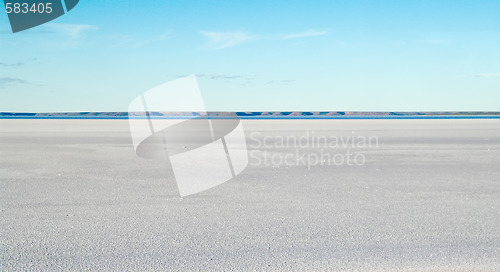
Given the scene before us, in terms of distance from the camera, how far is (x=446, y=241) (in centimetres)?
548

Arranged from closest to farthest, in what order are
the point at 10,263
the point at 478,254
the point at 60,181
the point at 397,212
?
the point at 10,263
the point at 478,254
the point at 397,212
the point at 60,181

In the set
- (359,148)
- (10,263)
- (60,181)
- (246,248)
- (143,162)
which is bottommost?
(359,148)

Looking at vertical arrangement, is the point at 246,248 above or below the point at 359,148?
above

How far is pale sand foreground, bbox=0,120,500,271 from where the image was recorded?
15.9 ft

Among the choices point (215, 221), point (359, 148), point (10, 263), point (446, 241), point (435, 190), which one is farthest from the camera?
point (359, 148)

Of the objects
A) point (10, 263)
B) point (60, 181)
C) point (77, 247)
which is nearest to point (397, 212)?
point (77, 247)

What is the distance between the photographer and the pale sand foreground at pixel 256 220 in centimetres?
485

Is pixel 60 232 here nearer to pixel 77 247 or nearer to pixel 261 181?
pixel 77 247

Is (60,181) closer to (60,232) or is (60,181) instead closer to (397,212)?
(60,232)

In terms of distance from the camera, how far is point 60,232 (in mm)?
5793

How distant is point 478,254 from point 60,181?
7.72 metres

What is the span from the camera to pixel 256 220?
6402 millimetres

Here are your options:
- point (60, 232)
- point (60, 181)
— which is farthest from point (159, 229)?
point (60, 181)

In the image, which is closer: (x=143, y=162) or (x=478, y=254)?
(x=478, y=254)
